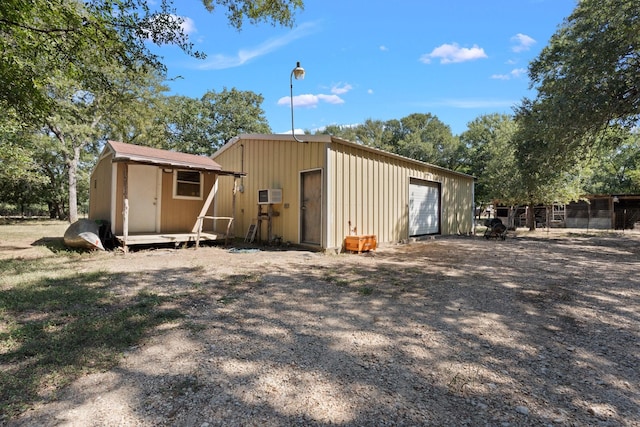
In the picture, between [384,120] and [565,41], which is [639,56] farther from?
[384,120]

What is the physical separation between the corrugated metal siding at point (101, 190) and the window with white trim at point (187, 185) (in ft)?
5.42

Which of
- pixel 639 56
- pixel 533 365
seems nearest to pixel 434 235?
pixel 639 56

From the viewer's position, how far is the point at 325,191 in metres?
7.53

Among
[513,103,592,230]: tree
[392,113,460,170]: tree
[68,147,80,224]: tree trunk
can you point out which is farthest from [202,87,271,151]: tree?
[513,103,592,230]: tree

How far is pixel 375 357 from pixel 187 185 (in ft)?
28.3

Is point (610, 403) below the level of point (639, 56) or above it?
below

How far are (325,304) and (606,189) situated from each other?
3507cm

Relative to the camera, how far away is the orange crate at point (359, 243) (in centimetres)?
784

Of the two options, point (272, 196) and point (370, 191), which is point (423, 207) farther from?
point (272, 196)

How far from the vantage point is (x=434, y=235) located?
11742 mm

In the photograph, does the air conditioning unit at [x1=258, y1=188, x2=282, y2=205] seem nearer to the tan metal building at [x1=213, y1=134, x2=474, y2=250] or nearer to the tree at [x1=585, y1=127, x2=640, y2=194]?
the tan metal building at [x1=213, y1=134, x2=474, y2=250]

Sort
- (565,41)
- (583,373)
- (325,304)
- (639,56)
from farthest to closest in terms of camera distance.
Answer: (565,41) → (639,56) → (325,304) → (583,373)

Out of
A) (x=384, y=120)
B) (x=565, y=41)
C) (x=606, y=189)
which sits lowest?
(x=606, y=189)

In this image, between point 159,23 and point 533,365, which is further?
point 159,23
